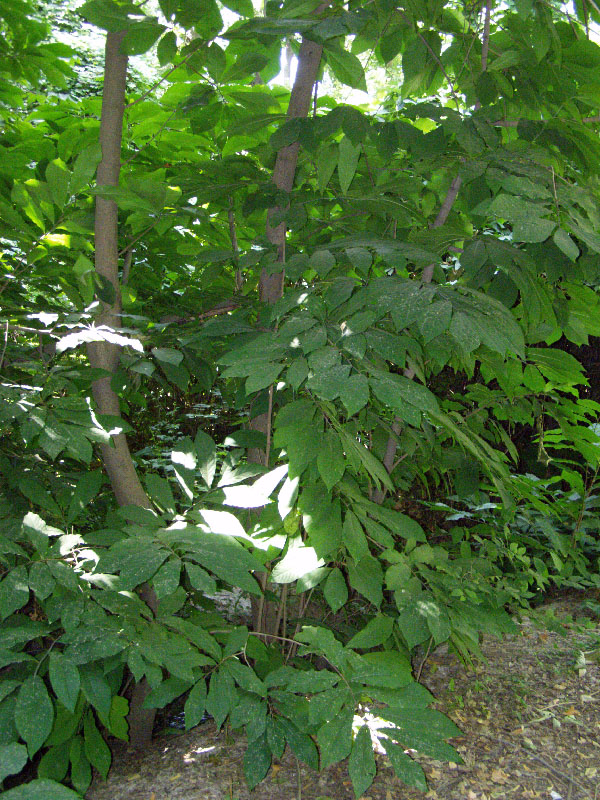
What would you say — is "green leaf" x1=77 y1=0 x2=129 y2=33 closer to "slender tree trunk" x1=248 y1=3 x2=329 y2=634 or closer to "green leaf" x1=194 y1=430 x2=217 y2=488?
"slender tree trunk" x1=248 y1=3 x2=329 y2=634

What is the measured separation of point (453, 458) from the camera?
1959 millimetres

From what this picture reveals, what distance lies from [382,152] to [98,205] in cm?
77

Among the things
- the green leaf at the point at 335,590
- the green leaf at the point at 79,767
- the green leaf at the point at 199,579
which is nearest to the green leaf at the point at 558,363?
the green leaf at the point at 335,590

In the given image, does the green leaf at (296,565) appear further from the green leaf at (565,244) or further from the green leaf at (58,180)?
the green leaf at (58,180)

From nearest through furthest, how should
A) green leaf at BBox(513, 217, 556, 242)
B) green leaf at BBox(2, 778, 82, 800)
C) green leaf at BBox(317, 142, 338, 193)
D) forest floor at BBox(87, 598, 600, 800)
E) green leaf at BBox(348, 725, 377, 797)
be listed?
green leaf at BBox(2, 778, 82, 800)
green leaf at BBox(513, 217, 556, 242)
green leaf at BBox(348, 725, 377, 797)
green leaf at BBox(317, 142, 338, 193)
forest floor at BBox(87, 598, 600, 800)

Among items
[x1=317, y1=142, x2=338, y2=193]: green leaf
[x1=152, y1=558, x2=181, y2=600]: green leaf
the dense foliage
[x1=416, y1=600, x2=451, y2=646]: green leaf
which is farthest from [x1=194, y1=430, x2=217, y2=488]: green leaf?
[x1=317, y1=142, x2=338, y2=193]: green leaf

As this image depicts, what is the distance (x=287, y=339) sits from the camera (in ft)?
3.85

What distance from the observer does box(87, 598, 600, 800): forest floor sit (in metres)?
1.74

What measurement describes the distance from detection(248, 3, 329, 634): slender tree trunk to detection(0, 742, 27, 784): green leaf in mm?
1062

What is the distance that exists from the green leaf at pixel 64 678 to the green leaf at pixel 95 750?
1.43 ft

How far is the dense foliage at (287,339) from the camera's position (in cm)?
114

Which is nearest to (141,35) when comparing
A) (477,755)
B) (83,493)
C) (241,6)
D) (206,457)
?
(241,6)

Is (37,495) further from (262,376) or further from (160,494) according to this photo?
(262,376)

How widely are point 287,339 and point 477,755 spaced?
1.57 meters
